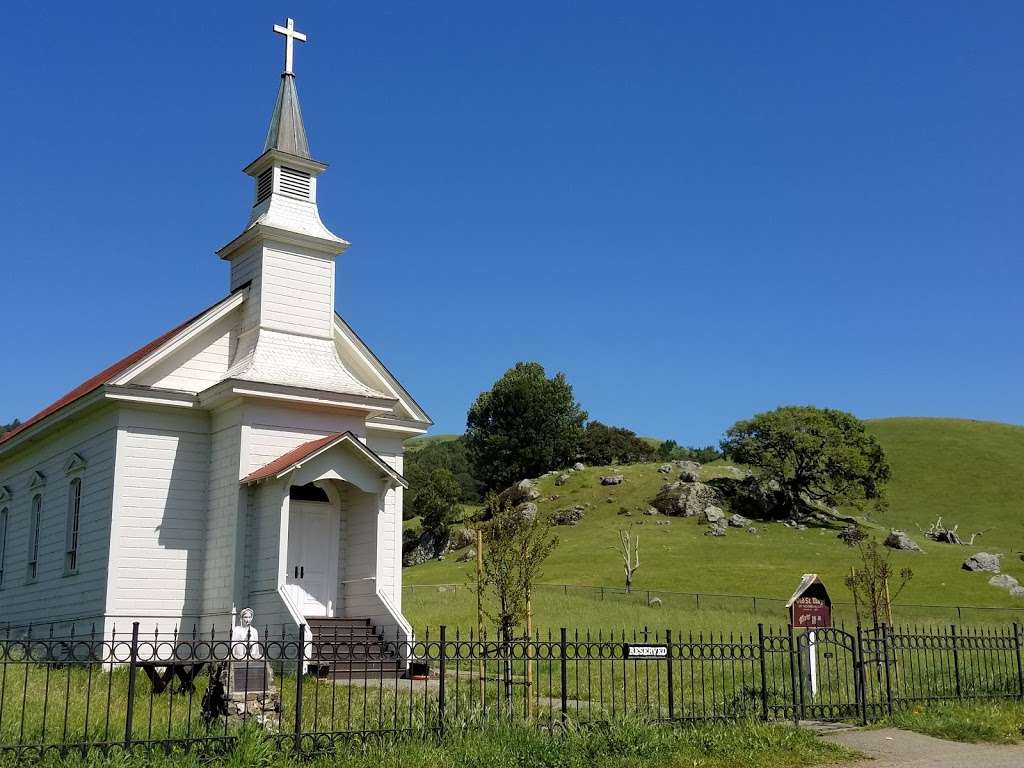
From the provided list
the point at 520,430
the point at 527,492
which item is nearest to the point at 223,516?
the point at 527,492

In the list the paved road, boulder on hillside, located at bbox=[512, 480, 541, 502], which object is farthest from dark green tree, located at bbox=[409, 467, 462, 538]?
the paved road

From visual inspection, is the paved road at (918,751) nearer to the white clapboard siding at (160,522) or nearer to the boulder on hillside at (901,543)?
the white clapboard siding at (160,522)

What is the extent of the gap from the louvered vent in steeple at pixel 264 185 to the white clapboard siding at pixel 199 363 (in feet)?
11.1

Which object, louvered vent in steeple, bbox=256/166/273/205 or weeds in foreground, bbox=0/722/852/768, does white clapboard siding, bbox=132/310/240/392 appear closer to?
louvered vent in steeple, bbox=256/166/273/205

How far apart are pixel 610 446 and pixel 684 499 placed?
119ft

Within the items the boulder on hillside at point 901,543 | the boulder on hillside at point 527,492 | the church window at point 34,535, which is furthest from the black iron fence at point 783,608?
the boulder on hillside at point 527,492

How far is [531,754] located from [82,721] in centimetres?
562

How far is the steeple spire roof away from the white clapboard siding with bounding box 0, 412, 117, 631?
814 cm

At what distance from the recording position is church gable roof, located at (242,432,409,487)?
20.8m

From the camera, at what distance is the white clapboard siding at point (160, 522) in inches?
851

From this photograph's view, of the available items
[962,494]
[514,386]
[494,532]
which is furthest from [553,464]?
[494,532]

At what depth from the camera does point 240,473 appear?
21.7m

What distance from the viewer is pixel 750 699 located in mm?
15969

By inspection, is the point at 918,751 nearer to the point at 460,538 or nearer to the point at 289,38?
the point at 289,38
